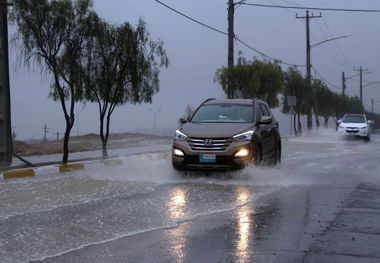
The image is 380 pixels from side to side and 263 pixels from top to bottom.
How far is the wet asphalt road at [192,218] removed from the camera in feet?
15.9

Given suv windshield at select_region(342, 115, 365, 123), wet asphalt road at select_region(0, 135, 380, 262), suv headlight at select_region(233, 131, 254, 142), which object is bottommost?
wet asphalt road at select_region(0, 135, 380, 262)

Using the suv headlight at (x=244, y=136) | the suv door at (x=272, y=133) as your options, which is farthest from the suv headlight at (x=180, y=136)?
the suv door at (x=272, y=133)

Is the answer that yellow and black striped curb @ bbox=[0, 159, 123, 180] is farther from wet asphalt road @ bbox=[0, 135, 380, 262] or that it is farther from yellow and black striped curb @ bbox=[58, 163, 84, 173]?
wet asphalt road @ bbox=[0, 135, 380, 262]

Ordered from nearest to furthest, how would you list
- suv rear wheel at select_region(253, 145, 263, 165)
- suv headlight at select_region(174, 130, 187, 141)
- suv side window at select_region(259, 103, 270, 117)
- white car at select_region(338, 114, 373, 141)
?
suv headlight at select_region(174, 130, 187, 141) < suv rear wheel at select_region(253, 145, 263, 165) < suv side window at select_region(259, 103, 270, 117) < white car at select_region(338, 114, 373, 141)

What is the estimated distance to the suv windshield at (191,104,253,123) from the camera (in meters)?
10.7

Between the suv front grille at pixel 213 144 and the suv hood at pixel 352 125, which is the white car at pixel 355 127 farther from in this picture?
the suv front grille at pixel 213 144

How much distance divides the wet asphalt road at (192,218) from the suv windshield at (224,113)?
1.15m

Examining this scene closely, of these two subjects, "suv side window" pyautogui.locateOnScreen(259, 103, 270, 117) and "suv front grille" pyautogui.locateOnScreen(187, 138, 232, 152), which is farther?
"suv side window" pyautogui.locateOnScreen(259, 103, 270, 117)

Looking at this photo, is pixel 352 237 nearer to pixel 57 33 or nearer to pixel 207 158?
pixel 207 158

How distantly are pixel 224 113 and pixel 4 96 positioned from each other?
567cm

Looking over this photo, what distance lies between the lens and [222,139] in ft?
31.6

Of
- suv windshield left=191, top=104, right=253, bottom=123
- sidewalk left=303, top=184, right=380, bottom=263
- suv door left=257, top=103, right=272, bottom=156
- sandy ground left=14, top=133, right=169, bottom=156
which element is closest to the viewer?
sidewalk left=303, top=184, right=380, bottom=263

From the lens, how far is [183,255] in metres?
4.73

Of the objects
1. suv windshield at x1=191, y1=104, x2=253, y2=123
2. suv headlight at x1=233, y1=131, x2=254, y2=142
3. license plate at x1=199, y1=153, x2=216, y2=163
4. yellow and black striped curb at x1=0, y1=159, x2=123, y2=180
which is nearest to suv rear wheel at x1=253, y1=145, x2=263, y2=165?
suv headlight at x1=233, y1=131, x2=254, y2=142
